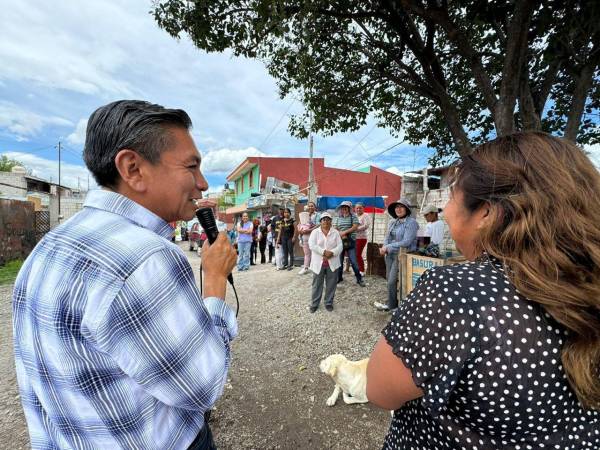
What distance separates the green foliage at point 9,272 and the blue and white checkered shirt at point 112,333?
31.9 feet

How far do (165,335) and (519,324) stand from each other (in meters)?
0.92

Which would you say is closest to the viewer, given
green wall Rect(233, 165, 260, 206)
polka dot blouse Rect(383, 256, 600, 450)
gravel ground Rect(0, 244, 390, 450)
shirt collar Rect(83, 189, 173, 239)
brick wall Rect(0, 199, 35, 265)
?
polka dot blouse Rect(383, 256, 600, 450)

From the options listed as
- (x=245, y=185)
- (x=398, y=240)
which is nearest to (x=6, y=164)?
(x=245, y=185)

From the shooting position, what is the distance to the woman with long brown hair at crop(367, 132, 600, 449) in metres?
0.80

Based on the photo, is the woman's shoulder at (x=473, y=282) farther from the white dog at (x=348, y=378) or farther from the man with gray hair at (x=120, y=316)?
the white dog at (x=348, y=378)

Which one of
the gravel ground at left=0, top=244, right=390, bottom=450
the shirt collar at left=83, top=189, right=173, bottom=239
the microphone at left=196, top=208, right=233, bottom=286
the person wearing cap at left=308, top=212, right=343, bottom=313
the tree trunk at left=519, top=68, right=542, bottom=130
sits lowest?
the gravel ground at left=0, top=244, right=390, bottom=450

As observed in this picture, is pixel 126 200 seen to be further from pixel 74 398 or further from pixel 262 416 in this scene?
pixel 262 416

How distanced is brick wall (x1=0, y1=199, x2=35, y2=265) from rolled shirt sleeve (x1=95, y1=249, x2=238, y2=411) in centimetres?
1264

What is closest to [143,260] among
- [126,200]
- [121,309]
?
[121,309]

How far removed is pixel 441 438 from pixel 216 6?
17.1 feet

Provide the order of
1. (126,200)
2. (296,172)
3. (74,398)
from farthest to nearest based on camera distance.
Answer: (296,172) → (126,200) → (74,398)

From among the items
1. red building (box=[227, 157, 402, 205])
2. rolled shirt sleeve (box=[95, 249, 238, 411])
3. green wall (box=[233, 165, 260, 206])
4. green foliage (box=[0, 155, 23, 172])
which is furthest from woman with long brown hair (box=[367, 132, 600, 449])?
green foliage (box=[0, 155, 23, 172])

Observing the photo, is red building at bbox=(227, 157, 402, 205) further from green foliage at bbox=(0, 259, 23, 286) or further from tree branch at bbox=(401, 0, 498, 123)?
tree branch at bbox=(401, 0, 498, 123)

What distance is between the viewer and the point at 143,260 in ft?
2.76
